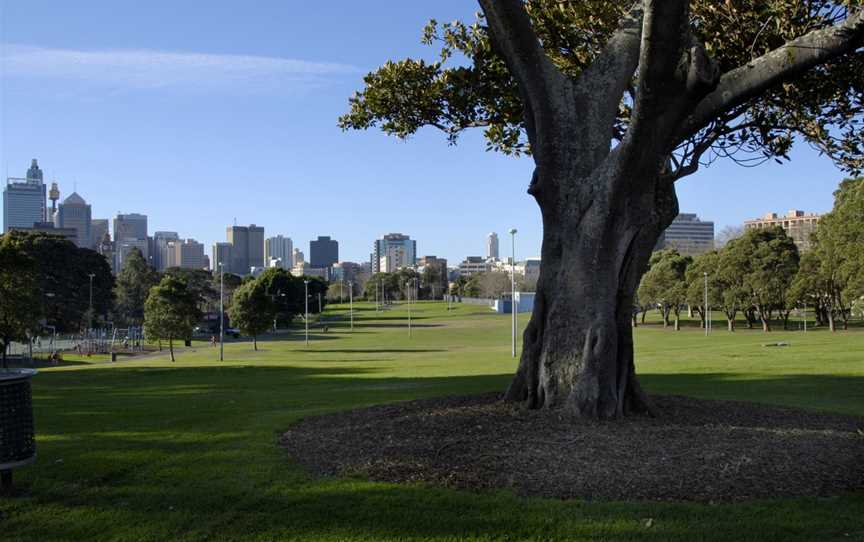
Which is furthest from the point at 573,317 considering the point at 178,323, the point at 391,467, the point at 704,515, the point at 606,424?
the point at 178,323

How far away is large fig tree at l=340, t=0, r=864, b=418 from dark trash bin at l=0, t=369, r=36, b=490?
233 inches

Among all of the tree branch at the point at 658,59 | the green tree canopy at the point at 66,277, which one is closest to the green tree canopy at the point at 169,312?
the green tree canopy at the point at 66,277

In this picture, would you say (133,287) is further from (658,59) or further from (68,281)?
(658,59)

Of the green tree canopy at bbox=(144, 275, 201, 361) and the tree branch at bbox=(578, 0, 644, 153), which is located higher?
the tree branch at bbox=(578, 0, 644, 153)

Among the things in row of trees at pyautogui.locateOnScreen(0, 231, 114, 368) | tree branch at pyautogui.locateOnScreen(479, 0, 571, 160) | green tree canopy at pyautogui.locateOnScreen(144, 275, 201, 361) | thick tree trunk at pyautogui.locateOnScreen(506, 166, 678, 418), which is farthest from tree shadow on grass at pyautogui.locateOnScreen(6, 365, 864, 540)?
row of trees at pyautogui.locateOnScreen(0, 231, 114, 368)

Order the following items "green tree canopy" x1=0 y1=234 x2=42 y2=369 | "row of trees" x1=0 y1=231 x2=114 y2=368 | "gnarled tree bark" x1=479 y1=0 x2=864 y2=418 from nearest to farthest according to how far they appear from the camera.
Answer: "gnarled tree bark" x1=479 y1=0 x2=864 y2=418 → "green tree canopy" x1=0 y1=234 x2=42 y2=369 → "row of trees" x1=0 y1=231 x2=114 y2=368

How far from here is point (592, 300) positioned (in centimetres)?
952

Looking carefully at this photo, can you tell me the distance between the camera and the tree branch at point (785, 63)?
8.26 meters

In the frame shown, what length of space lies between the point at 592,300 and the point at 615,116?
2832mm

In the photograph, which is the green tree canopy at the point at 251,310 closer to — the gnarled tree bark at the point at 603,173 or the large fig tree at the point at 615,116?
the large fig tree at the point at 615,116

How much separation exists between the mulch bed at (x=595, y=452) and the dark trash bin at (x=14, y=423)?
8.48ft

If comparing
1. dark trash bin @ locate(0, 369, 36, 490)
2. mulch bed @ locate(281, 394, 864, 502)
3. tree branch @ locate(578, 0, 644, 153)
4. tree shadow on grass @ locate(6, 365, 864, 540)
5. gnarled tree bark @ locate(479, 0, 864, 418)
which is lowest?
tree shadow on grass @ locate(6, 365, 864, 540)

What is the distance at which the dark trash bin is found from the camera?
6.43 m

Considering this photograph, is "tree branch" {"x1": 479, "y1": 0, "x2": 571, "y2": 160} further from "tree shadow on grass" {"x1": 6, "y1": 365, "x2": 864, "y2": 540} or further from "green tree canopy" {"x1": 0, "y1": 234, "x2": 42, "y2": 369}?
"green tree canopy" {"x1": 0, "y1": 234, "x2": 42, "y2": 369}
